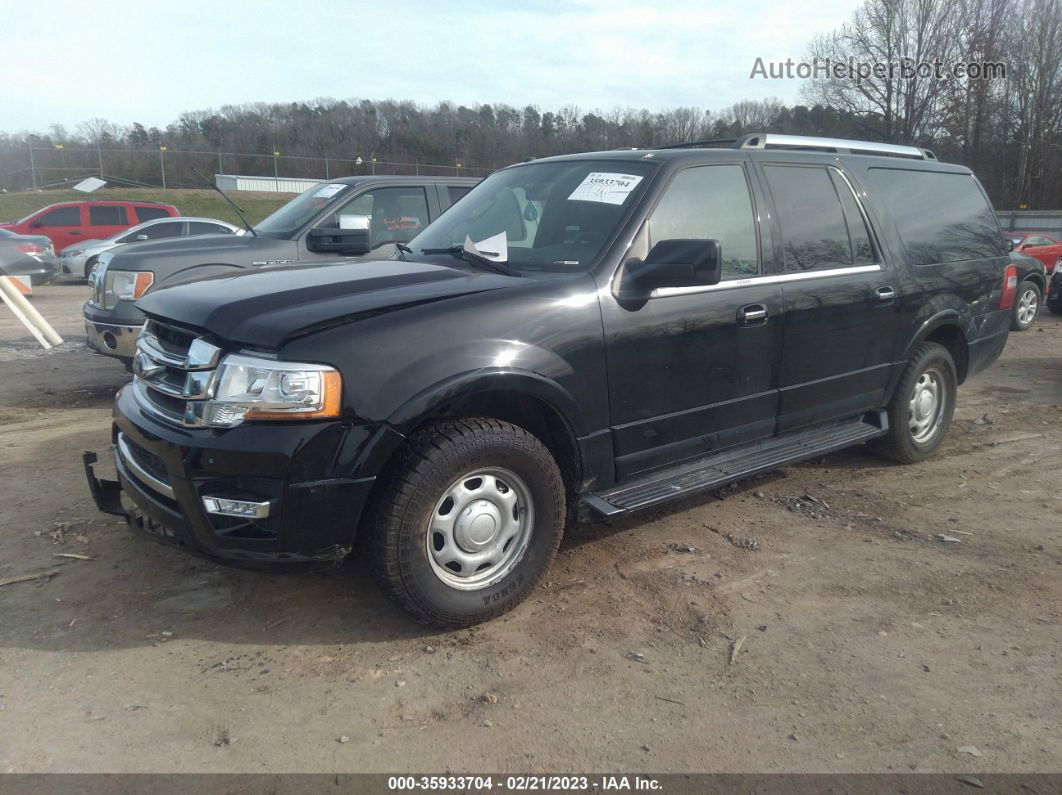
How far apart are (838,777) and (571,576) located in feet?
5.22

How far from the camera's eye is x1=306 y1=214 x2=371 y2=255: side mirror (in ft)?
19.2

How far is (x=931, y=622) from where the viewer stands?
3504 millimetres

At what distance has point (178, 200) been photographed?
3966cm

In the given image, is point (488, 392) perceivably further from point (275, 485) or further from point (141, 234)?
point (141, 234)

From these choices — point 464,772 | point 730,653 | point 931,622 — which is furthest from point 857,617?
point 464,772

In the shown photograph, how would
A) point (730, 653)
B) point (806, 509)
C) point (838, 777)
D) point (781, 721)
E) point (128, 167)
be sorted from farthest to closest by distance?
point (128, 167) → point (806, 509) → point (730, 653) → point (781, 721) → point (838, 777)

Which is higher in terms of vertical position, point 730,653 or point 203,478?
point 203,478

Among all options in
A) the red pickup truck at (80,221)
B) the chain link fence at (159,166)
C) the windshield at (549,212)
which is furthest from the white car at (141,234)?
the chain link fence at (159,166)

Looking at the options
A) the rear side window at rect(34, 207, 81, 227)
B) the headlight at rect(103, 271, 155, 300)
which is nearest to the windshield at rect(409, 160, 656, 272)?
the headlight at rect(103, 271, 155, 300)

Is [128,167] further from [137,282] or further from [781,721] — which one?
[781,721]

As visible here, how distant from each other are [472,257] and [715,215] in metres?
1.25

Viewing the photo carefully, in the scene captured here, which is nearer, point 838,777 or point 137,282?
point 838,777

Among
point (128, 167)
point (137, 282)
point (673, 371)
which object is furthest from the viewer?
point (128, 167)

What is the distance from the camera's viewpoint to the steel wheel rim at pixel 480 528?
10.7 feet
